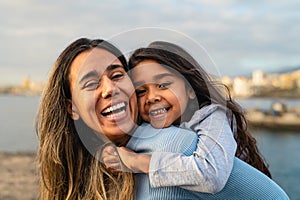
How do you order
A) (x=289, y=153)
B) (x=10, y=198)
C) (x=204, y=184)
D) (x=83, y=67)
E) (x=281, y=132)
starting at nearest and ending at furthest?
(x=204, y=184) → (x=83, y=67) → (x=10, y=198) → (x=289, y=153) → (x=281, y=132)

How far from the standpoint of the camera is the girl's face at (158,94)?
3.14 feet

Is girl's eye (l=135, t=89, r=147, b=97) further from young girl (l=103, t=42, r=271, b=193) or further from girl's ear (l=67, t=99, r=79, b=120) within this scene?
girl's ear (l=67, t=99, r=79, b=120)

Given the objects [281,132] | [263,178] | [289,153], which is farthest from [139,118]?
[281,132]

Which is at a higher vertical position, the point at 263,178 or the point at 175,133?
the point at 175,133

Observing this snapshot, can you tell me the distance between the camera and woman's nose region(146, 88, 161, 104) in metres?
0.95

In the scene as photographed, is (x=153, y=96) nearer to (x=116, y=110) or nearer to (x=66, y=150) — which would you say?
(x=116, y=110)

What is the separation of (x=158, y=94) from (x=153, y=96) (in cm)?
1

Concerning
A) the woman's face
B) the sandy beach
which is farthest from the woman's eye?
the sandy beach

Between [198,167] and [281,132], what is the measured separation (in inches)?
982

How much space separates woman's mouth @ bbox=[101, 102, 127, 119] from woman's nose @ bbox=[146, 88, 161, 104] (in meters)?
0.07

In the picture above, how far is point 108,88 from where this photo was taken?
0.90m

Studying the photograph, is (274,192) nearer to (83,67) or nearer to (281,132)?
(83,67)

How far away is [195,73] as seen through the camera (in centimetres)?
103

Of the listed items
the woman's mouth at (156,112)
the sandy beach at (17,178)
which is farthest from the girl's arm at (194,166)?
the sandy beach at (17,178)
